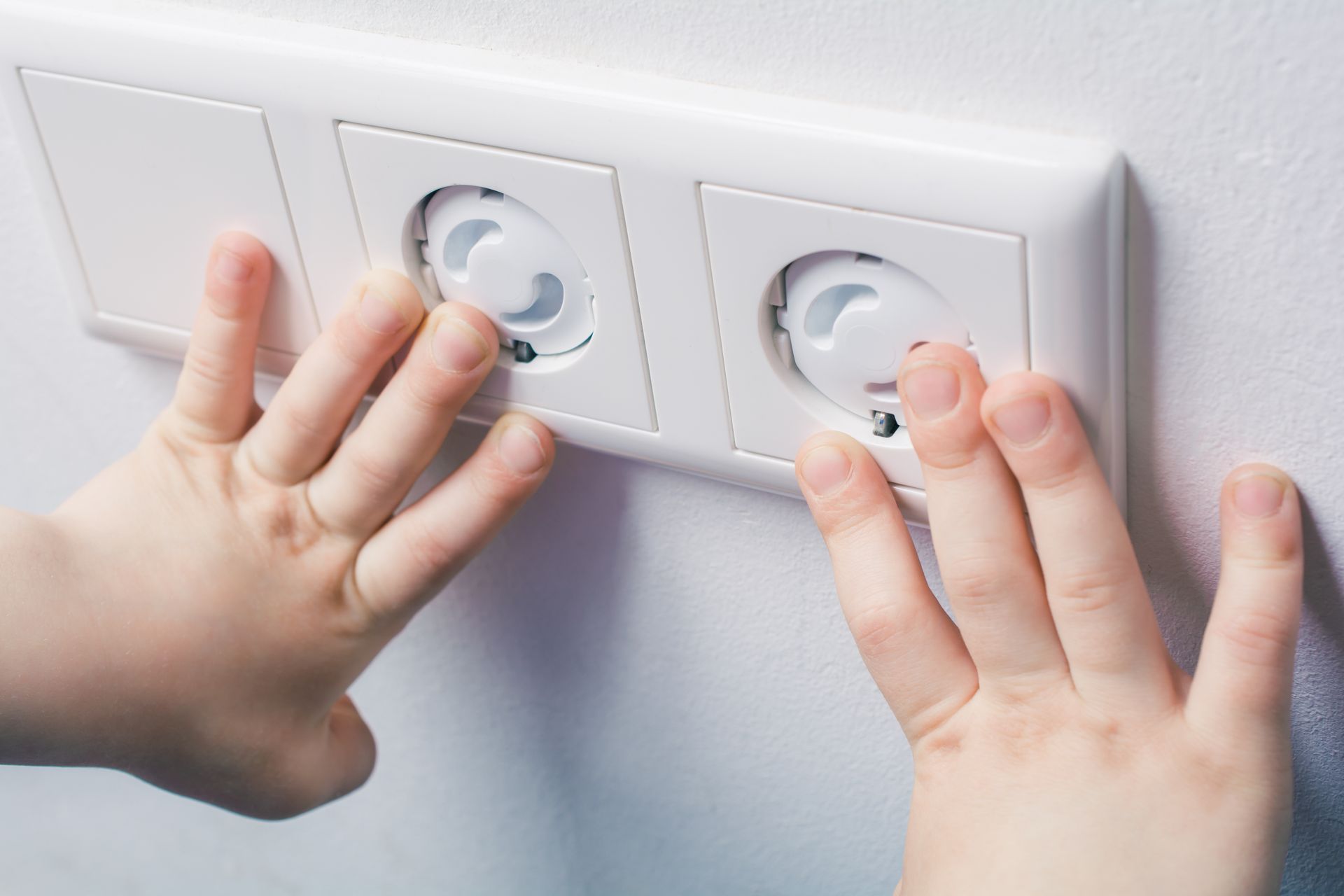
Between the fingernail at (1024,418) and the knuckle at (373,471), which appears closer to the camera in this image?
the fingernail at (1024,418)

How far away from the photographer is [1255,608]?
31 centimetres

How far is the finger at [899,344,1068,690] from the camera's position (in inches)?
12.1

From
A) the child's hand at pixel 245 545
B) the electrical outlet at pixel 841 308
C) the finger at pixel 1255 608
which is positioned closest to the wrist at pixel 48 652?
the child's hand at pixel 245 545

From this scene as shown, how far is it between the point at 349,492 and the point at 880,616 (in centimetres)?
18

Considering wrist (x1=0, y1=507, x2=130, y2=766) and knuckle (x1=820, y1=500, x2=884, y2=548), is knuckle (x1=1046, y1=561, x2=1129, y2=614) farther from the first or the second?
wrist (x1=0, y1=507, x2=130, y2=766)

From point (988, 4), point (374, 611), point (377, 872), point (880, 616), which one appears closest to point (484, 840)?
point (377, 872)

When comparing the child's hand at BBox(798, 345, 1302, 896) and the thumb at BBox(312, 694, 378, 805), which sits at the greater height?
the child's hand at BBox(798, 345, 1302, 896)

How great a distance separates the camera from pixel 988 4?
274 mm

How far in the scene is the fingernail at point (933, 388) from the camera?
30 cm

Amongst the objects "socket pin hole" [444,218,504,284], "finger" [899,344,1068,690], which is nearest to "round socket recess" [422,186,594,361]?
"socket pin hole" [444,218,504,284]

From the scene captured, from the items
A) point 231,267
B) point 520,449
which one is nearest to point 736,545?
point 520,449

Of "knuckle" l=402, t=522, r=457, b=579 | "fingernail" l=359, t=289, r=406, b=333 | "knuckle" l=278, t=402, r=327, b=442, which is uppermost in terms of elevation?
"fingernail" l=359, t=289, r=406, b=333

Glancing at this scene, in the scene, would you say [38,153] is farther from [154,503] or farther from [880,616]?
[880,616]

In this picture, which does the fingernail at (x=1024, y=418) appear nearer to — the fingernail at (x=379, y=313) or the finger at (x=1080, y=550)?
the finger at (x=1080, y=550)
